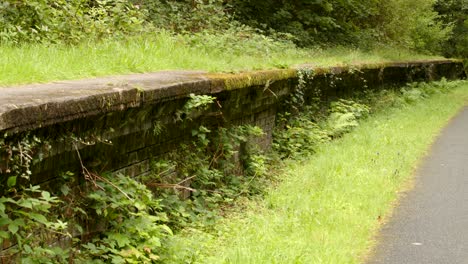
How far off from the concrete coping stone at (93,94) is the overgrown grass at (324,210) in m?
1.19

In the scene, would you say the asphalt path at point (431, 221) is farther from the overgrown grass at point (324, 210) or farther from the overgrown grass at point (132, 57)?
the overgrown grass at point (132, 57)

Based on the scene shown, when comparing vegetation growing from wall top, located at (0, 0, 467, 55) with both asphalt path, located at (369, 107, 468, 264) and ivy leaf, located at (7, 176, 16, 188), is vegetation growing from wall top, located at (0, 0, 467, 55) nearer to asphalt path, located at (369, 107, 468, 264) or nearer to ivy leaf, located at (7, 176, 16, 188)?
ivy leaf, located at (7, 176, 16, 188)

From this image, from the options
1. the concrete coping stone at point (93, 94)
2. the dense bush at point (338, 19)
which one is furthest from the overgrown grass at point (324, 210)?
the dense bush at point (338, 19)

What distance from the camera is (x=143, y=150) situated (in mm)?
5859

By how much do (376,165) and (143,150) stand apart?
4.59 metres

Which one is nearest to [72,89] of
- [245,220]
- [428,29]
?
[245,220]

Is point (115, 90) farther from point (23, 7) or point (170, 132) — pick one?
point (23, 7)

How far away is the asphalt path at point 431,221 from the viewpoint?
603cm

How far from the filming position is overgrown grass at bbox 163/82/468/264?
5.55 m

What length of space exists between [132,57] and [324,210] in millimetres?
2484

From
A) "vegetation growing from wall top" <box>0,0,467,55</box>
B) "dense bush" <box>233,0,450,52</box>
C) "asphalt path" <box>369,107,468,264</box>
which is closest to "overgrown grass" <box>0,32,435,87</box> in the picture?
"vegetation growing from wall top" <box>0,0,467,55</box>

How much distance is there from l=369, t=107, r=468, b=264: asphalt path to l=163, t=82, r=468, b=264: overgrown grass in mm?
162

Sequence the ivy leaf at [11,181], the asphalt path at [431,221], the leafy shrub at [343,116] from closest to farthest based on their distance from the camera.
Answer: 1. the ivy leaf at [11,181]
2. the asphalt path at [431,221]
3. the leafy shrub at [343,116]

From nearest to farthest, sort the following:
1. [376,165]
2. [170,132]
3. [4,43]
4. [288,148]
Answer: [170,132], [4,43], [376,165], [288,148]
